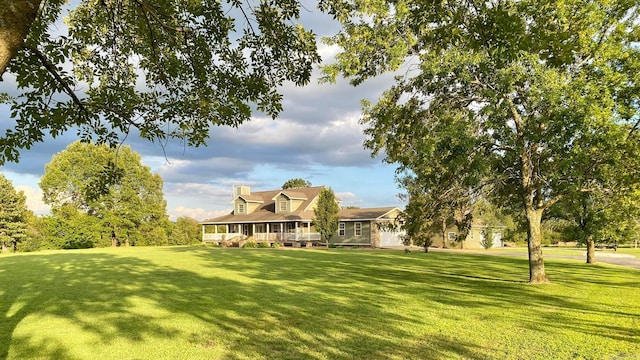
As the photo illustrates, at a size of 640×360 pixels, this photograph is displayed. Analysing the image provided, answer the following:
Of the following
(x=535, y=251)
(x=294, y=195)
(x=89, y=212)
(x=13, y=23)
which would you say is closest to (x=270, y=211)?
(x=294, y=195)

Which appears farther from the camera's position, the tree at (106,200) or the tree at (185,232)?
the tree at (185,232)

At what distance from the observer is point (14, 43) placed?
257 centimetres

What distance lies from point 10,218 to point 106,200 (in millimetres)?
9086

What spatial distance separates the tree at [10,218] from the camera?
4106cm

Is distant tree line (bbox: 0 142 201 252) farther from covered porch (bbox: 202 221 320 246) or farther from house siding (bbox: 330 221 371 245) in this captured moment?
house siding (bbox: 330 221 371 245)

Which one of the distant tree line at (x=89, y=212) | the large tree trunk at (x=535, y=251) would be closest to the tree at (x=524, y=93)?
the large tree trunk at (x=535, y=251)

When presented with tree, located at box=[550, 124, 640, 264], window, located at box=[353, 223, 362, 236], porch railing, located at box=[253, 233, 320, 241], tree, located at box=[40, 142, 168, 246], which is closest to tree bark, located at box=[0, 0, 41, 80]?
tree, located at box=[550, 124, 640, 264]

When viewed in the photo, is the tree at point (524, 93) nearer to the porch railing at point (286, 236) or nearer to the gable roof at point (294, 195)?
the porch railing at point (286, 236)

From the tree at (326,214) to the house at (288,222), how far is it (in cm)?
253

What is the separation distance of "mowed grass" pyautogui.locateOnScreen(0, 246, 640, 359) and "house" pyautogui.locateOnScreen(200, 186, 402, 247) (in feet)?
97.1

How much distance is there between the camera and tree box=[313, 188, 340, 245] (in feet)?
141

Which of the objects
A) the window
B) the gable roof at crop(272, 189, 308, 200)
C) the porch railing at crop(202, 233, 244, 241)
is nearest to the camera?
the window

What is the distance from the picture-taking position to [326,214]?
43469 millimetres

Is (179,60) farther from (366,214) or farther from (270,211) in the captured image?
(270,211)
